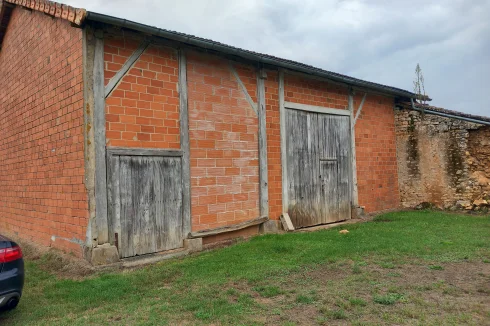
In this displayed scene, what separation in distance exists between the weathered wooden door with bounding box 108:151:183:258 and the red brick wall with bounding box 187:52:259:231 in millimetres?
408

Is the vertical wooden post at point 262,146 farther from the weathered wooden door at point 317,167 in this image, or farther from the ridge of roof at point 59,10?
the ridge of roof at point 59,10

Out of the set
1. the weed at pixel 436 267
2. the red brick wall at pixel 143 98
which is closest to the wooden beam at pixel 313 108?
the red brick wall at pixel 143 98

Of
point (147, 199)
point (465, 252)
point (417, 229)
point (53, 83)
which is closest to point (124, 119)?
point (147, 199)

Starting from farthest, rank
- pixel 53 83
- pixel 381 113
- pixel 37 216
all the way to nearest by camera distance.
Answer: pixel 381 113 < pixel 37 216 < pixel 53 83

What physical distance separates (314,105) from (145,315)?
7.03 metres

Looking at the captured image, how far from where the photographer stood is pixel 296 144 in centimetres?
907

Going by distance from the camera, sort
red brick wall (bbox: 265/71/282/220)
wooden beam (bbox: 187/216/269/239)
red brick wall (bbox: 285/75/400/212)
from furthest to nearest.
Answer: red brick wall (bbox: 285/75/400/212) < red brick wall (bbox: 265/71/282/220) < wooden beam (bbox: 187/216/269/239)

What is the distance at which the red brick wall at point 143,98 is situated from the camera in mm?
6047

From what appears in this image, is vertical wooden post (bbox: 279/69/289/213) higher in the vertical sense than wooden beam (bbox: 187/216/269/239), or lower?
higher

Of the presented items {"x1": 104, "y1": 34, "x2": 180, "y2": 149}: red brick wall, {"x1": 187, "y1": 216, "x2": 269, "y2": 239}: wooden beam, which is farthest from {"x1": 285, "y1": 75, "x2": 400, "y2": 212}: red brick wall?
{"x1": 104, "y1": 34, "x2": 180, "y2": 149}: red brick wall

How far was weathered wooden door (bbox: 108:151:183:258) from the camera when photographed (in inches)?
237

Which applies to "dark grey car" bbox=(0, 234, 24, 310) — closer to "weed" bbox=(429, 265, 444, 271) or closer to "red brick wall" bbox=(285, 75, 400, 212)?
"weed" bbox=(429, 265, 444, 271)

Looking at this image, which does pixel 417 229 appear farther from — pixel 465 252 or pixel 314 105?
pixel 314 105

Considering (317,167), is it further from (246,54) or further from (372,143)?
(246,54)
